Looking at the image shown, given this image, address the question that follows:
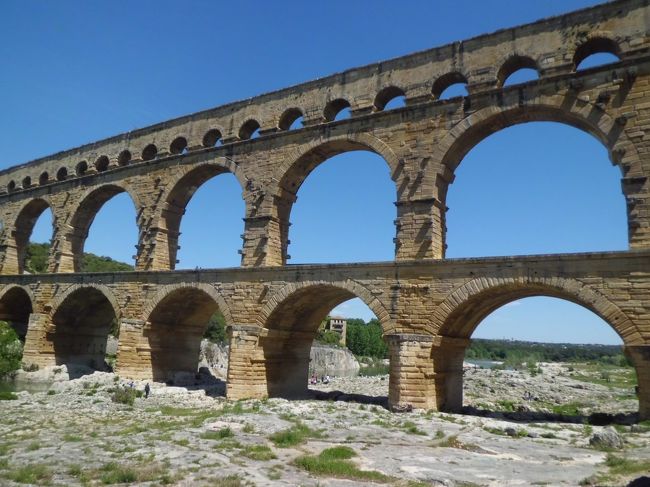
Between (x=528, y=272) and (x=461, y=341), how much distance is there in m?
3.50

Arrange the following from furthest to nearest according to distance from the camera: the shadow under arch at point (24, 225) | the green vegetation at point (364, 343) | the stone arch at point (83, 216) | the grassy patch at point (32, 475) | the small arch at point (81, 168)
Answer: the green vegetation at point (364, 343) < the shadow under arch at point (24, 225) < the small arch at point (81, 168) < the stone arch at point (83, 216) < the grassy patch at point (32, 475)

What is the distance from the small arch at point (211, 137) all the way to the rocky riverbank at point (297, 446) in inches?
412

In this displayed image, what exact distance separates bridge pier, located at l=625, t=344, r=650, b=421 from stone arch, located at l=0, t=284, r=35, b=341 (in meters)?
26.6

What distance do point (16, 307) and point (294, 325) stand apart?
60.9ft

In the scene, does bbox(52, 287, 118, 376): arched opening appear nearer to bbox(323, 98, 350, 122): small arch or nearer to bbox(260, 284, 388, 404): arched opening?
bbox(260, 284, 388, 404): arched opening

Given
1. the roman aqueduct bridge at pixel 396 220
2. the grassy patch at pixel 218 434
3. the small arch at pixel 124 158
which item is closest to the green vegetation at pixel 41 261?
the small arch at pixel 124 158

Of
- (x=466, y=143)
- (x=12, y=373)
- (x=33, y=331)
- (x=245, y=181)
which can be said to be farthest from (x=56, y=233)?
Result: (x=466, y=143)

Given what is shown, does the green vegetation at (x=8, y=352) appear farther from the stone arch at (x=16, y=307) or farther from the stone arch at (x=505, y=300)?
the stone arch at (x=505, y=300)

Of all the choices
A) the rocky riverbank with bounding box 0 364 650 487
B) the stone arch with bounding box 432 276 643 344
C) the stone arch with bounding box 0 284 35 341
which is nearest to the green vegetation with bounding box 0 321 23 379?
the stone arch with bounding box 0 284 35 341

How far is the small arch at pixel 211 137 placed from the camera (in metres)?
21.0

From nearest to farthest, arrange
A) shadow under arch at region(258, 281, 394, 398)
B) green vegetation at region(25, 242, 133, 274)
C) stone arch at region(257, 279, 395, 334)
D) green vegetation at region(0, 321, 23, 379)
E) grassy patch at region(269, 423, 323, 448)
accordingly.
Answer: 1. grassy patch at region(269, 423, 323, 448)
2. stone arch at region(257, 279, 395, 334)
3. shadow under arch at region(258, 281, 394, 398)
4. green vegetation at region(0, 321, 23, 379)
5. green vegetation at region(25, 242, 133, 274)

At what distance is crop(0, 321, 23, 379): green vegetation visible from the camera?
21.6 m

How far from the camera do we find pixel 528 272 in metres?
12.7

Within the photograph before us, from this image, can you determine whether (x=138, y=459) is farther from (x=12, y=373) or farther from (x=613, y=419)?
(x=12, y=373)
